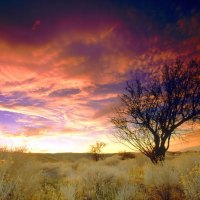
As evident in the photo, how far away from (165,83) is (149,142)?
397cm

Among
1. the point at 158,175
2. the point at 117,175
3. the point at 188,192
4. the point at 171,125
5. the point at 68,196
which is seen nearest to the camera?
the point at 188,192

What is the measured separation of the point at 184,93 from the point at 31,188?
474 inches

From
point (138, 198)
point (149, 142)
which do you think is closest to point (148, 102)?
point (149, 142)

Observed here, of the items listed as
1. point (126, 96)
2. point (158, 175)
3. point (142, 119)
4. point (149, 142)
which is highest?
point (126, 96)

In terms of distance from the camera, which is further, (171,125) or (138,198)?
(171,125)

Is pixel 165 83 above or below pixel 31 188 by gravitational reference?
above

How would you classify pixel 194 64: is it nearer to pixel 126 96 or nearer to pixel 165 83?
pixel 165 83

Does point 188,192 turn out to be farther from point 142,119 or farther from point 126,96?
point 126,96

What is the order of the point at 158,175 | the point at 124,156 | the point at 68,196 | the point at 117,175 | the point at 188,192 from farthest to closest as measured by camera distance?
1. the point at 124,156
2. the point at 117,175
3. the point at 158,175
4. the point at 68,196
5. the point at 188,192

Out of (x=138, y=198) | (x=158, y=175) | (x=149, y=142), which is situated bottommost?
(x=138, y=198)

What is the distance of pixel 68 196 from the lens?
11789mm

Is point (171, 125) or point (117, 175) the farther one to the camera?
point (171, 125)

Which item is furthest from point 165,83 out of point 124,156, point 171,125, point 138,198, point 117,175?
point 124,156

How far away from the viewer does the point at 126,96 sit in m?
22.3
